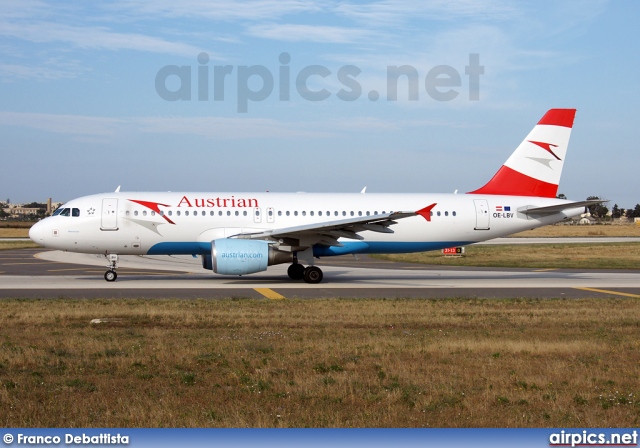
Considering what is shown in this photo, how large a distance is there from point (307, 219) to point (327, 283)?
2685 mm

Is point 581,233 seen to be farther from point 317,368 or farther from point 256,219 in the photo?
point 317,368

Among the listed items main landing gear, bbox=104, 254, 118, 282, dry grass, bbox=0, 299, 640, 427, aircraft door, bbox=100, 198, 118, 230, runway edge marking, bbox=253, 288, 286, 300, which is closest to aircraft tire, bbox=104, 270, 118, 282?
main landing gear, bbox=104, 254, 118, 282

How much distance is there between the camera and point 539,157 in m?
30.3

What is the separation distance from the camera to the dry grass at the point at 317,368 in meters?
8.10

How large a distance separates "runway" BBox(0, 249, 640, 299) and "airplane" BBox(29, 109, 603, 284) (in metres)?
1.25

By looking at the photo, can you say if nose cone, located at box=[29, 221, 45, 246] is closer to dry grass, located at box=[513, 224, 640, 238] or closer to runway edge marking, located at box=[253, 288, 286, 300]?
runway edge marking, located at box=[253, 288, 286, 300]

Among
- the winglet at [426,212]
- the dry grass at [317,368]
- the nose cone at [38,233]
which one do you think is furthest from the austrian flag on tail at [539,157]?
the nose cone at [38,233]

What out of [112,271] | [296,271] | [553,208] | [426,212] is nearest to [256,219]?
[296,271]

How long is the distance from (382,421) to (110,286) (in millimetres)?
18747

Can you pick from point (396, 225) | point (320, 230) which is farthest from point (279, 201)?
point (396, 225)

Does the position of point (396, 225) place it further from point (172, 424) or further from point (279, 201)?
point (172, 424)

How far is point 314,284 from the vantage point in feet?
88.3

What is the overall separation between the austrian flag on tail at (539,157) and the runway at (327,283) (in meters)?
3.71

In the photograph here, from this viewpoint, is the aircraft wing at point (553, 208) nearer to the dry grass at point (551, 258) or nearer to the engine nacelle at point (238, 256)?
the dry grass at point (551, 258)
